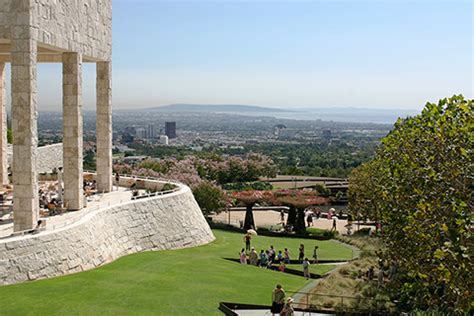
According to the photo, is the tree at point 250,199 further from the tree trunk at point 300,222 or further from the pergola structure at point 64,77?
the pergola structure at point 64,77

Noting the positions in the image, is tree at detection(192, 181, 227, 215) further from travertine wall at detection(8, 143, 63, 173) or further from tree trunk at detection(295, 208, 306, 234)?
travertine wall at detection(8, 143, 63, 173)

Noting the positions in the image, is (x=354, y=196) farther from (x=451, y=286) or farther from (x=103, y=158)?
(x=451, y=286)

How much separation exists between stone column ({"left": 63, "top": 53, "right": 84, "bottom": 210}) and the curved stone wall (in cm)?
258

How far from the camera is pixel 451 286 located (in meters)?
15.0

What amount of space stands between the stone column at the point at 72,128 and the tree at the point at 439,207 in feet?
52.0

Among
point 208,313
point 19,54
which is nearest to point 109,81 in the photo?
point 19,54

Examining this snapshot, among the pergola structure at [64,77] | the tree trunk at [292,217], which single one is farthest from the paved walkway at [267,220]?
the pergola structure at [64,77]

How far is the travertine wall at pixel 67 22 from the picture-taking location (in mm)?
25828

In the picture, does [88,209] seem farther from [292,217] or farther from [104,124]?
[292,217]

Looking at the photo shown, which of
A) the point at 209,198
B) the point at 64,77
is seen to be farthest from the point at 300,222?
the point at 64,77

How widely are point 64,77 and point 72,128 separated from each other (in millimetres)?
2628

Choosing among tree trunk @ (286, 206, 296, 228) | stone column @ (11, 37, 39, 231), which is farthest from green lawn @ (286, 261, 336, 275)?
tree trunk @ (286, 206, 296, 228)

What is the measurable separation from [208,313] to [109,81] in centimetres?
2041

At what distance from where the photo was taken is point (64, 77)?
31.9m
